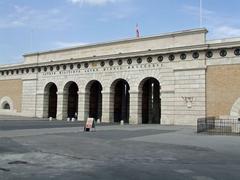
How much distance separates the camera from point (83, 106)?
47312 millimetres

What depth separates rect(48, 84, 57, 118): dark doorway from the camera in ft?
176

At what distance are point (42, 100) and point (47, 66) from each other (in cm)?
499

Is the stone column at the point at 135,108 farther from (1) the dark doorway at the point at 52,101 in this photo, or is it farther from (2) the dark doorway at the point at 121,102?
(1) the dark doorway at the point at 52,101

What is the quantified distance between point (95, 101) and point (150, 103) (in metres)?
8.36

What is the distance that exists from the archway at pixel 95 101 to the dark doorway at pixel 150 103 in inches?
292

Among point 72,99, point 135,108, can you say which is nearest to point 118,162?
point 135,108

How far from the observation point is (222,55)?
3569 centimetres

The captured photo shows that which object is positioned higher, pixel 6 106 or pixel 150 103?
pixel 150 103

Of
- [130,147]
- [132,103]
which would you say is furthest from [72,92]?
[130,147]

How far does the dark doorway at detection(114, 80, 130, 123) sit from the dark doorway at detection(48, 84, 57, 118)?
10529 millimetres

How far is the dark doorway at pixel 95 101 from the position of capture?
4975 cm

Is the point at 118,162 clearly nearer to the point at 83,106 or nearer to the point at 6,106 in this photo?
the point at 83,106

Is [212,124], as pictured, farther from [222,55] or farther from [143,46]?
[143,46]

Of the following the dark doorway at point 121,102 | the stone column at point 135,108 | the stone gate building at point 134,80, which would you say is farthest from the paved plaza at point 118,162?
the dark doorway at point 121,102
